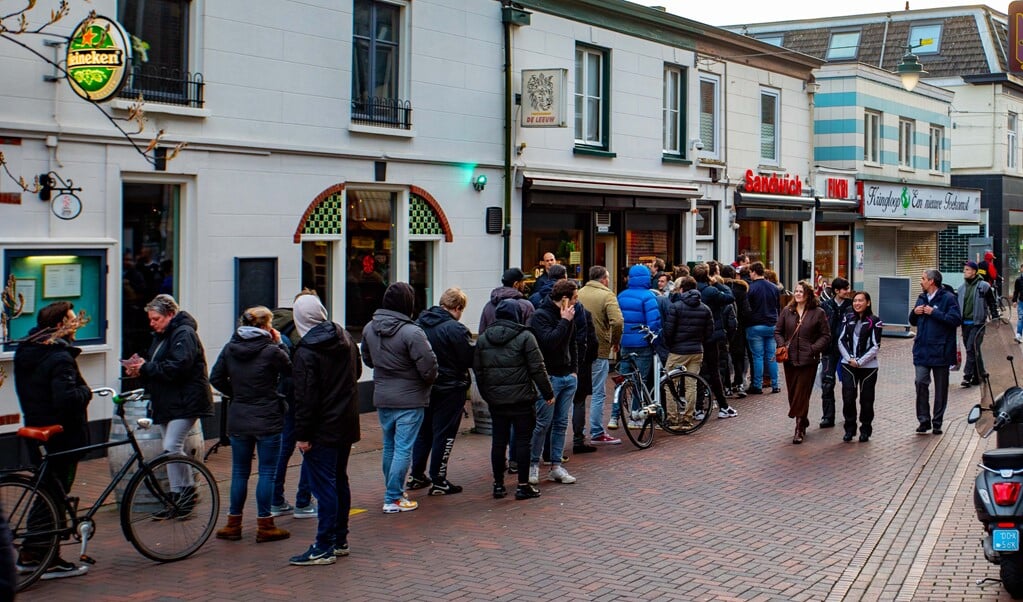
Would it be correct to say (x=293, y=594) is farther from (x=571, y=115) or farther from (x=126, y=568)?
(x=571, y=115)

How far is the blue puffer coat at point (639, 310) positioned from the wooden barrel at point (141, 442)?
18.3 feet

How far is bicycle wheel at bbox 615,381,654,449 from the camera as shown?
12734mm

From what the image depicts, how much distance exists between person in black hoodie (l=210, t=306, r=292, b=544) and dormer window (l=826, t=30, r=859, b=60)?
1469 inches

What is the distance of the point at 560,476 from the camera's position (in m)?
11.0

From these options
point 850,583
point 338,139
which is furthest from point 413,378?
point 338,139

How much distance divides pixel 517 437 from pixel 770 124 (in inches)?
697

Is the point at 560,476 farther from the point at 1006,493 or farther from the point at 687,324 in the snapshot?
the point at 1006,493

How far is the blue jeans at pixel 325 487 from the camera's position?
812 cm

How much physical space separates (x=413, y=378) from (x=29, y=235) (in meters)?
4.38

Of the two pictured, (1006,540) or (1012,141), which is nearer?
(1006,540)

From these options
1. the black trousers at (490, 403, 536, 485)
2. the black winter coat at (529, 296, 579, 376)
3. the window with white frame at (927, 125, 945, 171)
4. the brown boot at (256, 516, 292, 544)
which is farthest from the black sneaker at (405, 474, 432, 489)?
the window with white frame at (927, 125, 945, 171)

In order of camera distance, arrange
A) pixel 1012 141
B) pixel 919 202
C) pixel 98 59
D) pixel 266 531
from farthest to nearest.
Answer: pixel 1012 141
pixel 919 202
pixel 98 59
pixel 266 531

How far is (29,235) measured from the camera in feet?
36.7

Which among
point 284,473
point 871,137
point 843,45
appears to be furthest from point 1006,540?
point 843,45
